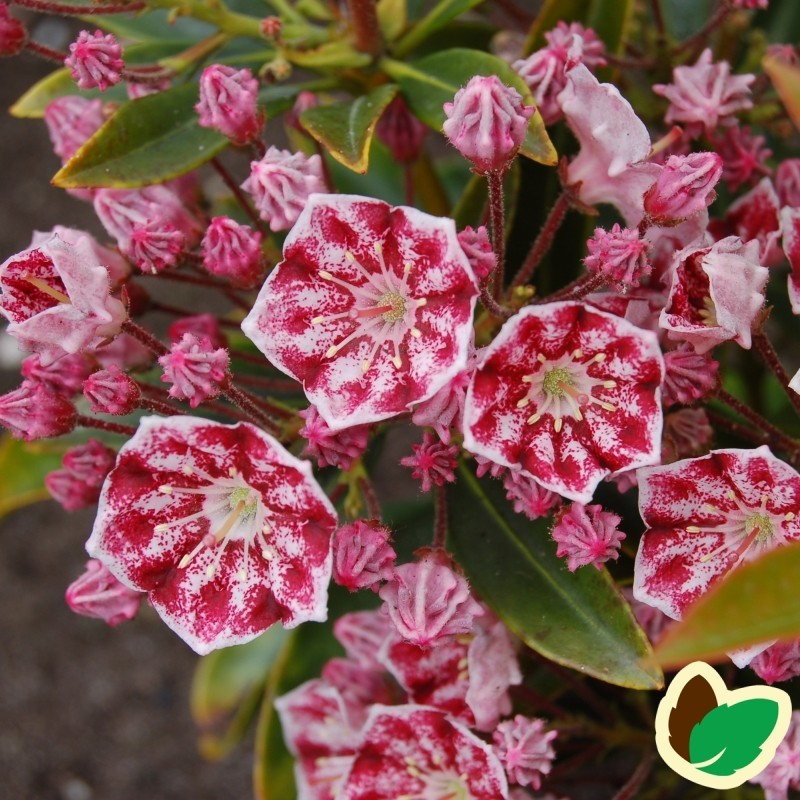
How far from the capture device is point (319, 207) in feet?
4.40

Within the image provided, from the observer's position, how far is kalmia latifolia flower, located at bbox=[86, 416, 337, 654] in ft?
4.38

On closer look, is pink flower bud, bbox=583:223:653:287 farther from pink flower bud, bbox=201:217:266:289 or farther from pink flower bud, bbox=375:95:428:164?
pink flower bud, bbox=375:95:428:164

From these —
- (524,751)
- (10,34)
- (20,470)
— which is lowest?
(20,470)

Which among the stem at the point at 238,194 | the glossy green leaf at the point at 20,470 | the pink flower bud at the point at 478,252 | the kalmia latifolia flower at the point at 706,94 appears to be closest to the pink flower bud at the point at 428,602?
the pink flower bud at the point at 478,252

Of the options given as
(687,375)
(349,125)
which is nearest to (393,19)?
(349,125)

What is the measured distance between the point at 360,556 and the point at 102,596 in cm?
41

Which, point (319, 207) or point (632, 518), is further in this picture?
point (632, 518)

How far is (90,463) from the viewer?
1570mm

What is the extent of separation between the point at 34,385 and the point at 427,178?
Result: 0.98m

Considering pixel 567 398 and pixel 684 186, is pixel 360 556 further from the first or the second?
pixel 684 186

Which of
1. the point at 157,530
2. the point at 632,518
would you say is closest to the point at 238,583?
the point at 157,530

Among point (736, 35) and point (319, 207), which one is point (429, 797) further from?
point (736, 35)

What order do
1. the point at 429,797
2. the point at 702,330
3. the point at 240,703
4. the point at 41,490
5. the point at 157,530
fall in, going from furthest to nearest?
the point at 240,703
the point at 41,490
the point at 429,797
the point at 157,530
the point at 702,330

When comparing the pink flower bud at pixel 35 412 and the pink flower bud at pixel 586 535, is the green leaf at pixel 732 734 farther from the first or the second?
the pink flower bud at pixel 35 412
